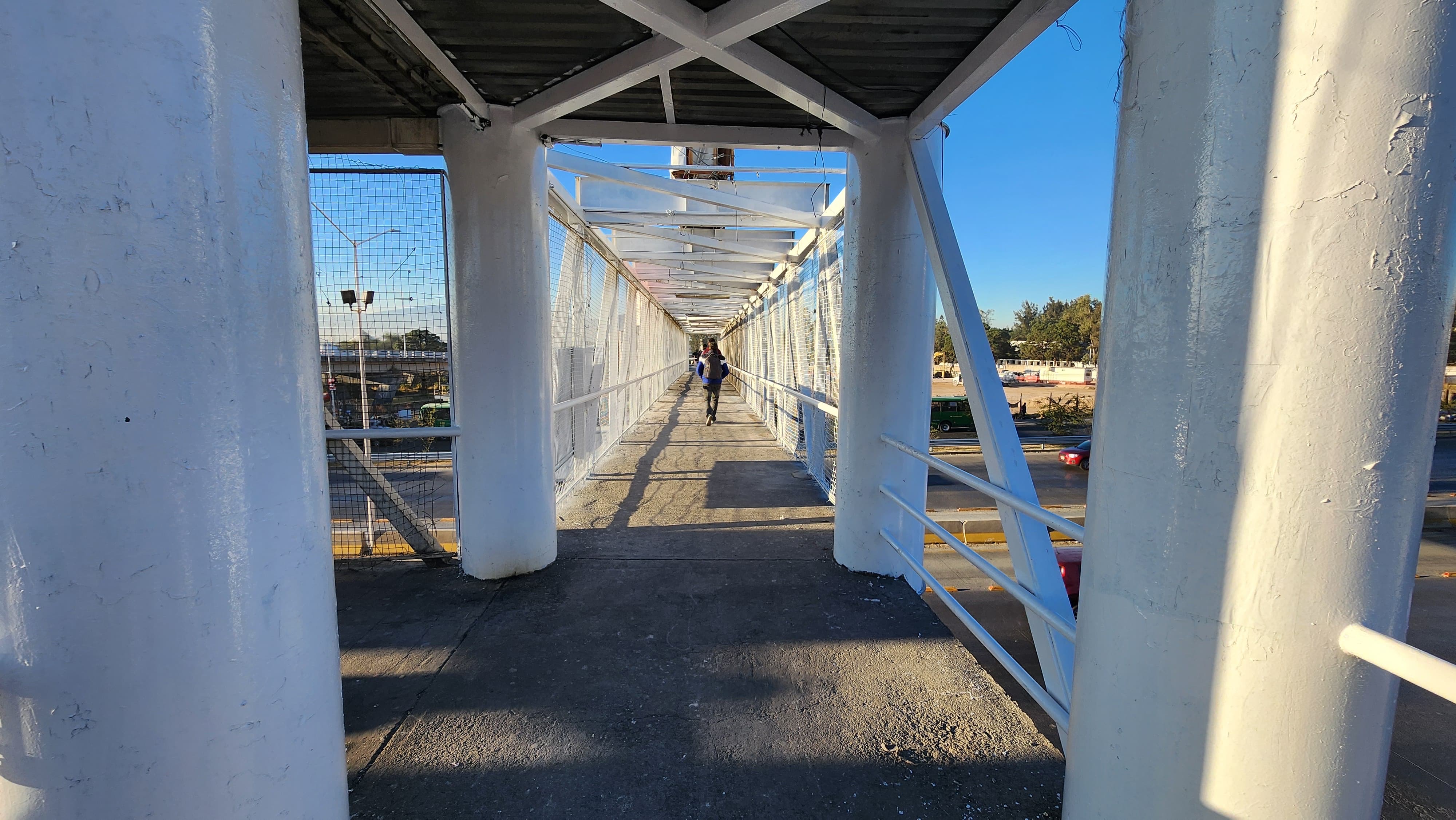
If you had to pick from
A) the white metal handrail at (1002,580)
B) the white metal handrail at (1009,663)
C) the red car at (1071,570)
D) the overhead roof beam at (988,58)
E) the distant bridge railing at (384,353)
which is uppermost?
the overhead roof beam at (988,58)

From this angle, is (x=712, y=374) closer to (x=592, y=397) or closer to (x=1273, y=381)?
(x=592, y=397)

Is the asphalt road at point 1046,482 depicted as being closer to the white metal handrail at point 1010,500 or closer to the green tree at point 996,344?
the white metal handrail at point 1010,500

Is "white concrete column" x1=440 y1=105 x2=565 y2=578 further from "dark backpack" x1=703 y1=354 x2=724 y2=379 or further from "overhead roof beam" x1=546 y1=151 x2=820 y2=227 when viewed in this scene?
"dark backpack" x1=703 y1=354 x2=724 y2=379

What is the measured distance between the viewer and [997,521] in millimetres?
11367

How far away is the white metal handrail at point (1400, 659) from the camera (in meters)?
0.95

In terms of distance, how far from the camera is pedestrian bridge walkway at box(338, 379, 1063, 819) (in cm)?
207

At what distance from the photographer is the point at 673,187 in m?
5.78

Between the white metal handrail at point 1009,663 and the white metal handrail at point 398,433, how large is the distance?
3075 millimetres

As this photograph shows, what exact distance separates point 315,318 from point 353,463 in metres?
3.27

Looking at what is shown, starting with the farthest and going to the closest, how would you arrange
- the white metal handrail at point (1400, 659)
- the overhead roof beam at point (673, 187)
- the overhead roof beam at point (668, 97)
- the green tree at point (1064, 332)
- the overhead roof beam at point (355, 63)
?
1. the green tree at point (1064, 332)
2. the overhead roof beam at point (673, 187)
3. the overhead roof beam at point (668, 97)
4. the overhead roof beam at point (355, 63)
5. the white metal handrail at point (1400, 659)

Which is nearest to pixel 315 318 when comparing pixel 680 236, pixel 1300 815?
pixel 1300 815

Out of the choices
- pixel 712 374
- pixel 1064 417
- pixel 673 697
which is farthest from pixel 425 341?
pixel 1064 417

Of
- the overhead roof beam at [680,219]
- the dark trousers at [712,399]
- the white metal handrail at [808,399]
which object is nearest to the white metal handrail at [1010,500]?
the white metal handrail at [808,399]

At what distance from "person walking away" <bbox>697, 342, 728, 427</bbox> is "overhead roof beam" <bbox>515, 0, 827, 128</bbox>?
29.6ft
